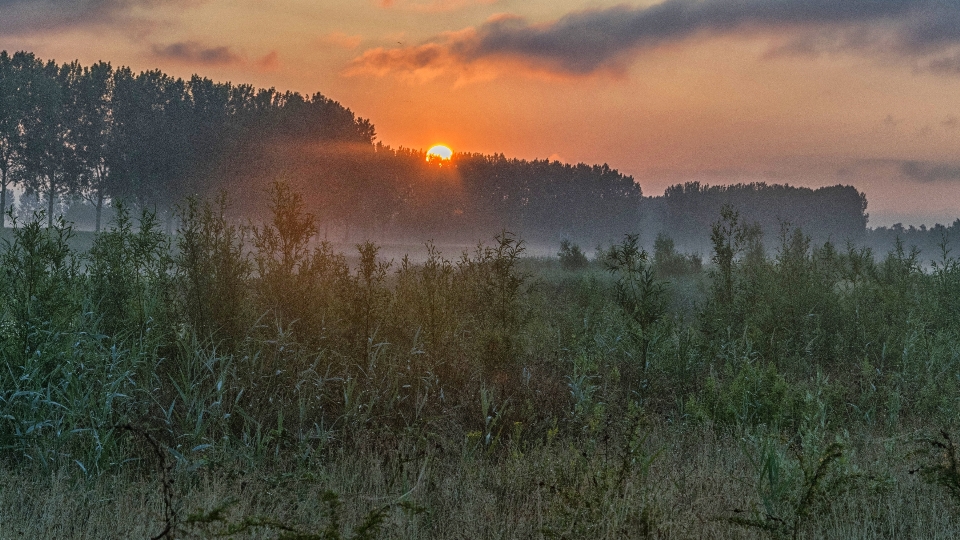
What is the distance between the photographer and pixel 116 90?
45969 mm

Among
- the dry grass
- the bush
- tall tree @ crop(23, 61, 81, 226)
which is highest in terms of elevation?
tall tree @ crop(23, 61, 81, 226)

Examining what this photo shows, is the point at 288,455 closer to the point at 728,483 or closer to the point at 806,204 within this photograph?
the point at 728,483

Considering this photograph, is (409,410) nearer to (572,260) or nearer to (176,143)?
(572,260)

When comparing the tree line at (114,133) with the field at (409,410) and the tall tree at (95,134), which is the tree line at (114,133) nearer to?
the tall tree at (95,134)

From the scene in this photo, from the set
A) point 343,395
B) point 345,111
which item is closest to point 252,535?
point 343,395

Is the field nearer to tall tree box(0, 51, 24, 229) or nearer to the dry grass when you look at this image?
the dry grass

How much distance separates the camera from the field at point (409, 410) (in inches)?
175

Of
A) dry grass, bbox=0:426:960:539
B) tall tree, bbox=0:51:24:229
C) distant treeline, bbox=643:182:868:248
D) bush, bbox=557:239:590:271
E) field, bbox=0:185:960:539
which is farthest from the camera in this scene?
distant treeline, bbox=643:182:868:248

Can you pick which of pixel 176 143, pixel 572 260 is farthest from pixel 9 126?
pixel 572 260

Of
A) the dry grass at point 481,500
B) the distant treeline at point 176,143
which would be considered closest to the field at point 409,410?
the dry grass at point 481,500

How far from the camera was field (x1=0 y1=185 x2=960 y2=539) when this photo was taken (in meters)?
4.44

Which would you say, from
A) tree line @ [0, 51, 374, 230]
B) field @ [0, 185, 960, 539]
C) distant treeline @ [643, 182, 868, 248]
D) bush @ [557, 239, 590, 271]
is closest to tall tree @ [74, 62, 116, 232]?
tree line @ [0, 51, 374, 230]

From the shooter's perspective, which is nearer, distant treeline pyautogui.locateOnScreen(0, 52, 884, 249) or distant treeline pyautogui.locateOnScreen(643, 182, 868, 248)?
distant treeline pyautogui.locateOnScreen(0, 52, 884, 249)

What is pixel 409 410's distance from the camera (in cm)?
623
